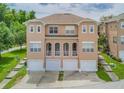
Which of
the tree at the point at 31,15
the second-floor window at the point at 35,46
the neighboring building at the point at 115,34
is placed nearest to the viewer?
the tree at the point at 31,15

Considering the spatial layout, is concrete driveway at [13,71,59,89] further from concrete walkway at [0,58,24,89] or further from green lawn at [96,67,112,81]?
green lawn at [96,67,112,81]

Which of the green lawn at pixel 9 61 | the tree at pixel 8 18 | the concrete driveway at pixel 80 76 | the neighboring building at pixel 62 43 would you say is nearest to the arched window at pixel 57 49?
the neighboring building at pixel 62 43

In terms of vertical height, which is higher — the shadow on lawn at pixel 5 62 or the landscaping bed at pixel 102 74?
the shadow on lawn at pixel 5 62

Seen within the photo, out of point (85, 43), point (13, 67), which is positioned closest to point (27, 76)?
point (13, 67)

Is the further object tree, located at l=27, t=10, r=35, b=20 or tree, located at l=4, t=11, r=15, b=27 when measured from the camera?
tree, located at l=4, t=11, r=15, b=27

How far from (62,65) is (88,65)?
0.43 meters

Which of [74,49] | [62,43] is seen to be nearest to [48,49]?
[62,43]

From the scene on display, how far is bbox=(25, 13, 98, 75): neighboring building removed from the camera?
41.1 ft

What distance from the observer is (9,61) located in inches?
498

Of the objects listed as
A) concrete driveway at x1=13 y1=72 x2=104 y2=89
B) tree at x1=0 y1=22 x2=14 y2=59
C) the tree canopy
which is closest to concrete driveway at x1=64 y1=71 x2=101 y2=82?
concrete driveway at x1=13 y1=72 x2=104 y2=89

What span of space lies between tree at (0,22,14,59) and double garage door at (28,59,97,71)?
47cm

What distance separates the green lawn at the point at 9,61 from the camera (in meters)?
12.6

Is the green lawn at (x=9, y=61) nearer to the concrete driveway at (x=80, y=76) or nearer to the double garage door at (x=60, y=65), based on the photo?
the double garage door at (x=60, y=65)

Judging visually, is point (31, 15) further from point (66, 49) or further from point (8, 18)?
point (66, 49)
